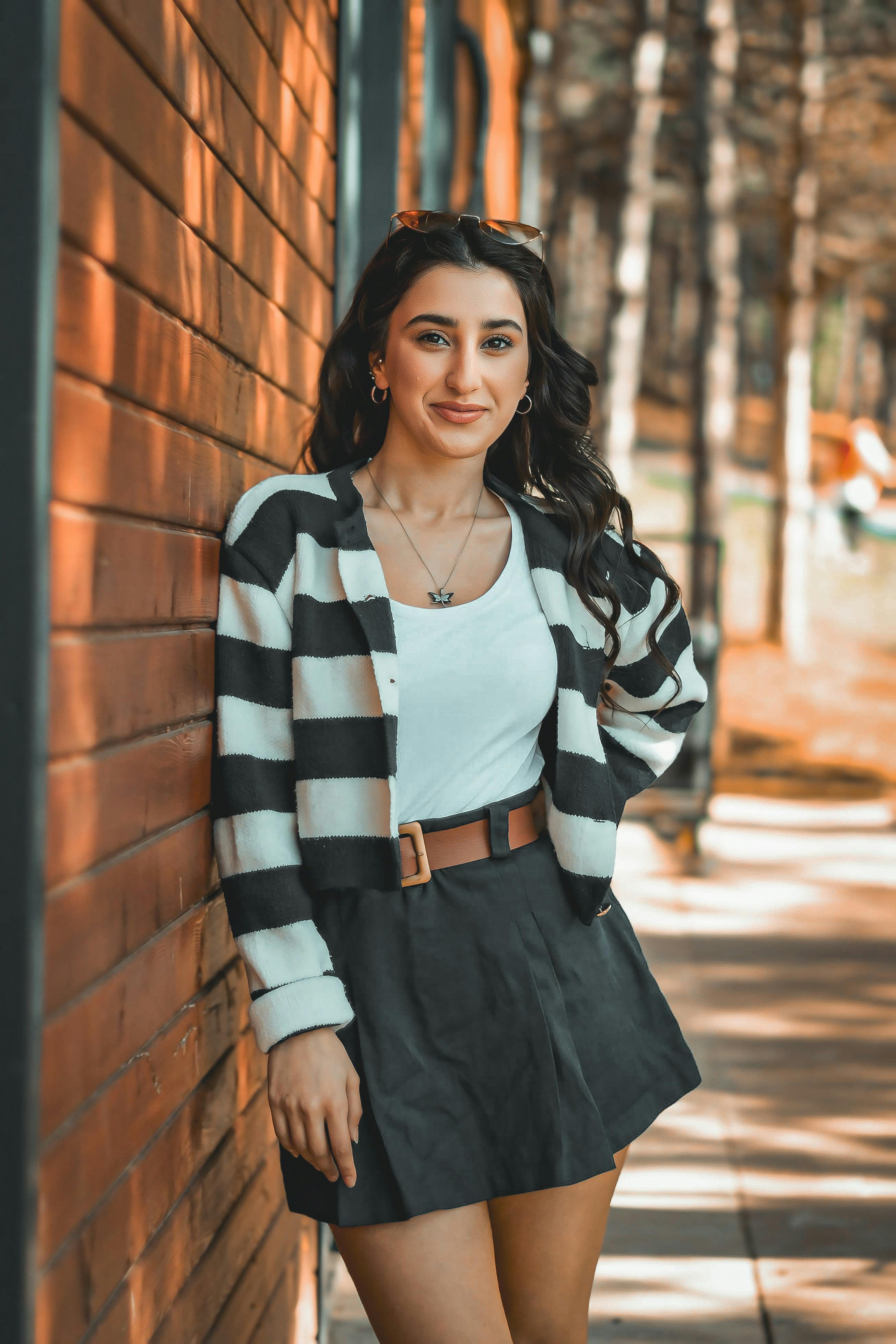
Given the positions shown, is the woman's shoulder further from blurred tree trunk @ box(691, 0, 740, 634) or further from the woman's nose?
blurred tree trunk @ box(691, 0, 740, 634)

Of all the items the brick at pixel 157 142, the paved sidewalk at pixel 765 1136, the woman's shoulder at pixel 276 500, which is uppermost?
the brick at pixel 157 142

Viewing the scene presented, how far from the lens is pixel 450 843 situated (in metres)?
1.92

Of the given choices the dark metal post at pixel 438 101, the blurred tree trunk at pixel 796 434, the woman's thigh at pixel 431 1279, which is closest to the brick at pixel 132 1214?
the woman's thigh at pixel 431 1279

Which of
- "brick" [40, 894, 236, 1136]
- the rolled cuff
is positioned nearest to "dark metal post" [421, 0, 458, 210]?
"brick" [40, 894, 236, 1136]

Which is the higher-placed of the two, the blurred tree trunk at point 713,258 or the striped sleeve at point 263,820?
the blurred tree trunk at point 713,258

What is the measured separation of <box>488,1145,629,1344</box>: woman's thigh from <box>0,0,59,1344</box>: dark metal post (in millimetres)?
959

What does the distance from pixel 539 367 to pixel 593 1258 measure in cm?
141

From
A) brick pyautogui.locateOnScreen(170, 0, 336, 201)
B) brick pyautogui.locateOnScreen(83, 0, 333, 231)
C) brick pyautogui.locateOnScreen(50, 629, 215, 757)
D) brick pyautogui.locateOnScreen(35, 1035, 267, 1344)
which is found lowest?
brick pyautogui.locateOnScreen(35, 1035, 267, 1344)

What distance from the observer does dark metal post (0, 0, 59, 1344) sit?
109cm

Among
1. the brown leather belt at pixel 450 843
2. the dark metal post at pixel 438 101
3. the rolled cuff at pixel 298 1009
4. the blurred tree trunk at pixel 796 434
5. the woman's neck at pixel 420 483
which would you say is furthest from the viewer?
the blurred tree trunk at pixel 796 434

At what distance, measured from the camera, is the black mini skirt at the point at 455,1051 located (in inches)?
72.3

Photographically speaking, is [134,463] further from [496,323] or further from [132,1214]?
[132,1214]

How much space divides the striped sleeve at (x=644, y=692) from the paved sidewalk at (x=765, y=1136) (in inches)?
63.4

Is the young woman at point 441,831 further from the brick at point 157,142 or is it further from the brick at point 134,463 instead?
the brick at point 157,142
